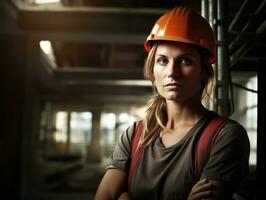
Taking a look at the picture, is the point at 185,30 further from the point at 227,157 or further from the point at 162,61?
the point at 227,157

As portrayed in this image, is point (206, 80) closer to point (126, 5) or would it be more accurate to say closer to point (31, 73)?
point (126, 5)

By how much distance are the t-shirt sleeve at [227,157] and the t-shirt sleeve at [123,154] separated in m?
0.37

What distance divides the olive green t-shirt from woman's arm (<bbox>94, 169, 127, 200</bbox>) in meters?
0.06

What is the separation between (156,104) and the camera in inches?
65.4

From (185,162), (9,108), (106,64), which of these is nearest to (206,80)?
(185,162)

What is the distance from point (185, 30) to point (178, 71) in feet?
0.68

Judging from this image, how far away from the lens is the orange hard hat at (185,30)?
153 cm

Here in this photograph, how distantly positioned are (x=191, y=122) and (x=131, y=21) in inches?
151

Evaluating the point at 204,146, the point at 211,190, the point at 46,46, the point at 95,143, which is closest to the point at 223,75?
the point at 204,146

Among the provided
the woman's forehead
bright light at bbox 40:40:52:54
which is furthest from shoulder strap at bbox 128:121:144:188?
bright light at bbox 40:40:52:54

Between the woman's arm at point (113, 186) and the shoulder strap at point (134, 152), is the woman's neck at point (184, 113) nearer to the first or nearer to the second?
the shoulder strap at point (134, 152)

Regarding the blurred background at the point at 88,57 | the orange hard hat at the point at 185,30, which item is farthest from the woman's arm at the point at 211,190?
the blurred background at the point at 88,57

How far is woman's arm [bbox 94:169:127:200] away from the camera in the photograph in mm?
1549

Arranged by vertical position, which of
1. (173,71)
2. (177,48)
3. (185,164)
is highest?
(177,48)
